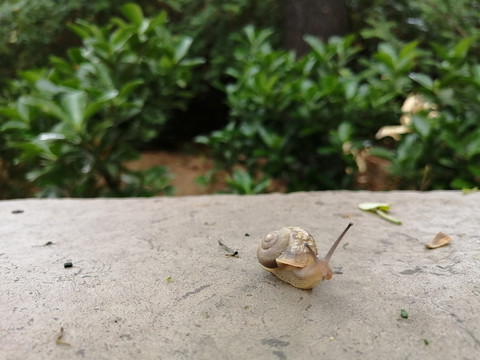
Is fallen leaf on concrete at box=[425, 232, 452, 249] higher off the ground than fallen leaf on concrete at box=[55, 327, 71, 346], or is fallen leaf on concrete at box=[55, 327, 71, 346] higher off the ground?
fallen leaf on concrete at box=[55, 327, 71, 346]

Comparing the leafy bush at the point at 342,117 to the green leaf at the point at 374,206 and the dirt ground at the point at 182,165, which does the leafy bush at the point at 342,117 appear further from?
the dirt ground at the point at 182,165

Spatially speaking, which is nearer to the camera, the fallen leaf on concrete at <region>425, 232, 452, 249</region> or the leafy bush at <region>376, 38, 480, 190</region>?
the fallen leaf on concrete at <region>425, 232, 452, 249</region>

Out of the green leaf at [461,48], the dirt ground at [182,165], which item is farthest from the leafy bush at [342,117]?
the dirt ground at [182,165]

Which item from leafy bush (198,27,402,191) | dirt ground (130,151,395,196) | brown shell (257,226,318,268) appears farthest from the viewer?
dirt ground (130,151,395,196)

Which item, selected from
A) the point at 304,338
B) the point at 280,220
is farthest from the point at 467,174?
the point at 304,338

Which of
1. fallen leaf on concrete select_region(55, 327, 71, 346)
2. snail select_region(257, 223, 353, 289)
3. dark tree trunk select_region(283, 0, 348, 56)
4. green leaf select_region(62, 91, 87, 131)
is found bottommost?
fallen leaf on concrete select_region(55, 327, 71, 346)

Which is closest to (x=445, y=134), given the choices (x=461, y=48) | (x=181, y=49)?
(x=461, y=48)

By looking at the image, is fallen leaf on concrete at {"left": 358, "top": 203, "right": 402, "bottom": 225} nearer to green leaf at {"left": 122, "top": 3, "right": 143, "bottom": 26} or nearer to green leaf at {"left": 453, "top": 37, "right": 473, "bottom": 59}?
green leaf at {"left": 453, "top": 37, "right": 473, "bottom": 59}

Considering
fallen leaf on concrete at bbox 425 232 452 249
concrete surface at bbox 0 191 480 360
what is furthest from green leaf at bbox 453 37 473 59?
fallen leaf on concrete at bbox 425 232 452 249
